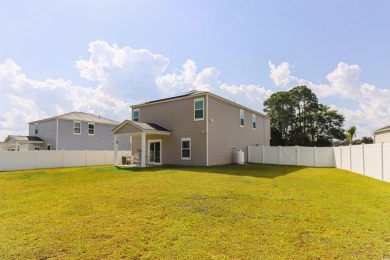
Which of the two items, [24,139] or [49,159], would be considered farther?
[24,139]

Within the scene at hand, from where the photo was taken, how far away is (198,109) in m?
17.8

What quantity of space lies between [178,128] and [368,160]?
487 inches

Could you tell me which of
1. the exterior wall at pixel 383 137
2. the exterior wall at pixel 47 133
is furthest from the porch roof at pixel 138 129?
the exterior wall at pixel 383 137

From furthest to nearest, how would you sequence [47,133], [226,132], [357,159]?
[47,133]
[226,132]
[357,159]

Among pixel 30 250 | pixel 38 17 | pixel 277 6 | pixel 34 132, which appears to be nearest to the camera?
pixel 30 250

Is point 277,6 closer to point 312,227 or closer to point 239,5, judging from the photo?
point 239,5

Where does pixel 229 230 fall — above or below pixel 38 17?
below

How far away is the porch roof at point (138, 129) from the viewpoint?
17375 millimetres

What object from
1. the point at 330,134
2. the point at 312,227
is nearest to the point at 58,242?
the point at 312,227

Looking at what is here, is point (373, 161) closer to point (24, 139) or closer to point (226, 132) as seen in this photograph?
point (226, 132)

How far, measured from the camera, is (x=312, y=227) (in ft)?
15.0

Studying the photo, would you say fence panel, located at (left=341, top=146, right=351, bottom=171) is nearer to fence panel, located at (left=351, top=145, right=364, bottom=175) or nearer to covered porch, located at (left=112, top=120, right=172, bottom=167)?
fence panel, located at (left=351, top=145, right=364, bottom=175)

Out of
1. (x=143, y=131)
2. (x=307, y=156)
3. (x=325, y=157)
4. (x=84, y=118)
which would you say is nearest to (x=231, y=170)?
(x=143, y=131)

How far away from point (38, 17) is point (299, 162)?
2058 cm
